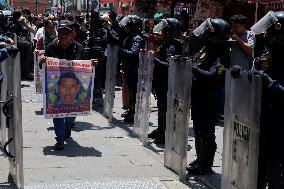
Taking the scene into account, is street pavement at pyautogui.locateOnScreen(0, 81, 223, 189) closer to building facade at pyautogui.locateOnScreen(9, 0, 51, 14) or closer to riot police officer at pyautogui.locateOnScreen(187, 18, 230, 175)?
riot police officer at pyautogui.locateOnScreen(187, 18, 230, 175)

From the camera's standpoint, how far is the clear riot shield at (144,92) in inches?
305

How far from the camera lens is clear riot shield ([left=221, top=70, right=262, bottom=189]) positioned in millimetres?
4375

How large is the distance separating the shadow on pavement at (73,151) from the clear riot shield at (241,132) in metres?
→ 2.83

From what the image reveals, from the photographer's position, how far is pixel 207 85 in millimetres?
6270

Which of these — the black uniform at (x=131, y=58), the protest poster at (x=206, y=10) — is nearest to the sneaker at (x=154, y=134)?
the black uniform at (x=131, y=58)

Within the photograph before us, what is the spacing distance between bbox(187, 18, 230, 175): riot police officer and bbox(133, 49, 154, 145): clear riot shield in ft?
4.51

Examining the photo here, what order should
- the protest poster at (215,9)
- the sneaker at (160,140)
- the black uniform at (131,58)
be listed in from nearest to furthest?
the sneaker at (160,140) → the black uniform at (131,58) → the protest poster at (215,9)

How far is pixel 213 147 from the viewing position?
6.49 meters

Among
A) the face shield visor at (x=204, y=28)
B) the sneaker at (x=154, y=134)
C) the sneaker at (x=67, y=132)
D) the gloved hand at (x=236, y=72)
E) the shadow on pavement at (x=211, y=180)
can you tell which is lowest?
the shadow on pavement at (x=211, y=180)

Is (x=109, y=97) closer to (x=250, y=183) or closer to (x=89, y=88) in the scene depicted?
(x=89, y=88)

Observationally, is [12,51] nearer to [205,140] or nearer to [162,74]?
[205,140]

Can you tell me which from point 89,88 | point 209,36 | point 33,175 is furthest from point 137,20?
point 33,175

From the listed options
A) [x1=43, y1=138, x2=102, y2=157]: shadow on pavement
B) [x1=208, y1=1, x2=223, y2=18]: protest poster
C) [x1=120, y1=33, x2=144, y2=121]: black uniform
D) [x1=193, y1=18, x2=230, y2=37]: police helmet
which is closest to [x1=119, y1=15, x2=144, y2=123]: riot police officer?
[x1=120, y1=33, x2=144, y2=121]: black uniform

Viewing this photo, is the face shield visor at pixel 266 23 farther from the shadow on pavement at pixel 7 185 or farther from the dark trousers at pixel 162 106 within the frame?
the dark trousers at pixel 162 106
